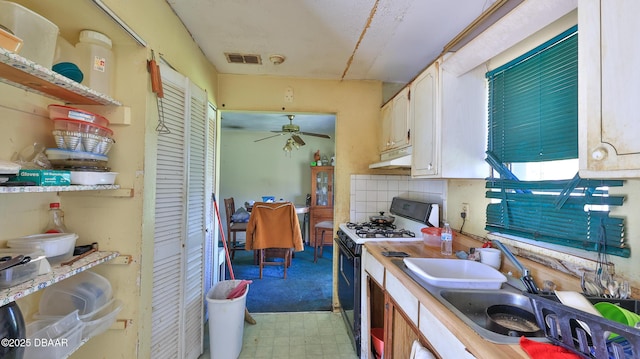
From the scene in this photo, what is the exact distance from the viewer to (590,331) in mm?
593

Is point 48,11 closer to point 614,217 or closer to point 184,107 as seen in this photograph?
point 184,107

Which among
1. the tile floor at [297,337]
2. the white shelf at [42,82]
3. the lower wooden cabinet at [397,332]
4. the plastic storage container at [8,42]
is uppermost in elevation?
the plastic storage container at [8,42]

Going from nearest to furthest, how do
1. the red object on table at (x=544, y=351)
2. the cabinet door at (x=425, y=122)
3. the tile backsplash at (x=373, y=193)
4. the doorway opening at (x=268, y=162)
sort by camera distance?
the red object on table at (x=544, y=351) → the cabinet door at (x=425, y=122) → the tile backsplash at (x=373, y=193) → the doorway opening at (x=268, y=162)

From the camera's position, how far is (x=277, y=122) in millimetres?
4457

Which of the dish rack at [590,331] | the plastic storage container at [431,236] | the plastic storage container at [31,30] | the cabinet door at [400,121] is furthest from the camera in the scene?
the cabinet door at [400,121]

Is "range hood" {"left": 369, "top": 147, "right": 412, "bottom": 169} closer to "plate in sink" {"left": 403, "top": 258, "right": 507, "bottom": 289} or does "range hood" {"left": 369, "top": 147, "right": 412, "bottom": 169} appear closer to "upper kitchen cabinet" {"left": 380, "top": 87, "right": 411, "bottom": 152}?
"upper kitchen cabinet" {"left": 380, "top": 87, "right": 411, "bottom": 152}

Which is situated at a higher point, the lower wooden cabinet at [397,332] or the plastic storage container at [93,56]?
the plastic storage container at [93,56]

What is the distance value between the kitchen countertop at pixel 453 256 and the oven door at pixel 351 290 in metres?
0.24

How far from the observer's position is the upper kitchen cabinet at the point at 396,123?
6.70ft

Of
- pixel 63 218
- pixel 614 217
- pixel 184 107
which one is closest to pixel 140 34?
pixel 184 107

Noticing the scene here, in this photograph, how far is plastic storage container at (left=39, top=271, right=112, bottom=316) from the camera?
3.75 ft

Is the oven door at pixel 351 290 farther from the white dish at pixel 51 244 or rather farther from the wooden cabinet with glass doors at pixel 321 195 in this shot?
the wooden cabinet with glass doors at pixel 321 195

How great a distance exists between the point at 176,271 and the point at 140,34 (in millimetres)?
1352

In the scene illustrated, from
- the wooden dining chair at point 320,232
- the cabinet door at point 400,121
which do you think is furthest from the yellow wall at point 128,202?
the wooden dining chair at point 320,232
